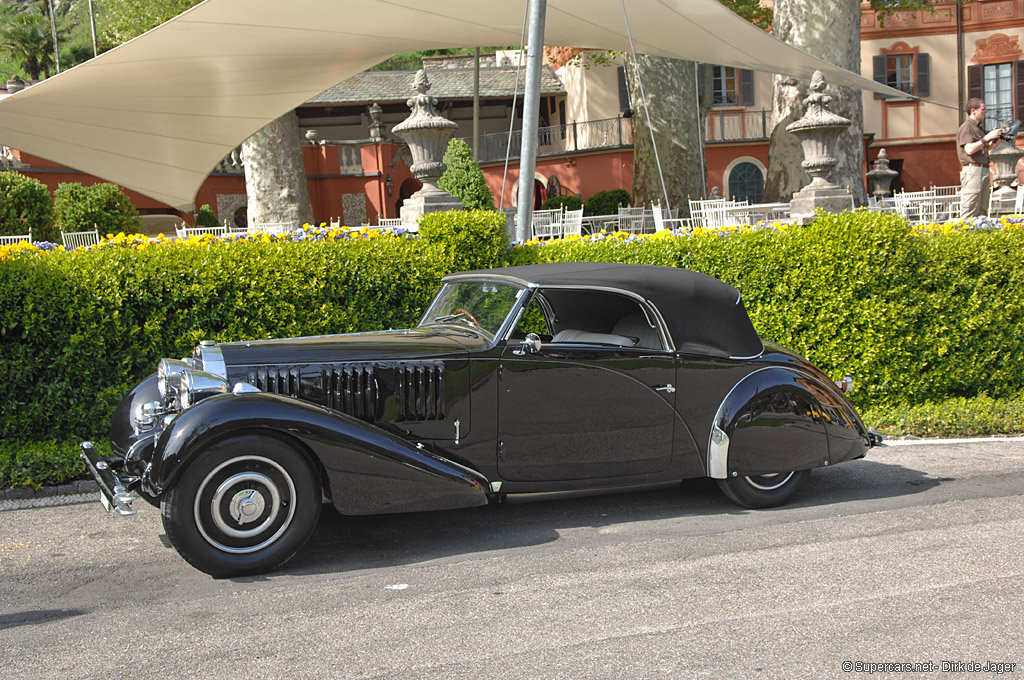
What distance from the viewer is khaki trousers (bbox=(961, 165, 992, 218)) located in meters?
12.1

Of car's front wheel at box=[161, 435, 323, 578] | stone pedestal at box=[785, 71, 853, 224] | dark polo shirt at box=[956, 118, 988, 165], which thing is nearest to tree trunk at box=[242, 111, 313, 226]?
stone pedestal at box=[785, 71, 853, 224]

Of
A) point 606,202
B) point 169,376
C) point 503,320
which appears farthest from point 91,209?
point 503,320

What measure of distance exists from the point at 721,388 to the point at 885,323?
3.00 m

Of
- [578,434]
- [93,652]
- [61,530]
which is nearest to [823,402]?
[578,434]

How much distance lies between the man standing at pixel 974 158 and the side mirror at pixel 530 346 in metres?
9.65

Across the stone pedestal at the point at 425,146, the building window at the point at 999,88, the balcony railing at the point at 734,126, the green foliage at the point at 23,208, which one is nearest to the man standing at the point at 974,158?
the stone pedestal at the point at 425,146

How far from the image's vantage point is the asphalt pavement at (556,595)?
3.15 m

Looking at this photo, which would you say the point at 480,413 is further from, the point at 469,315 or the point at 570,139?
the point at 570,139

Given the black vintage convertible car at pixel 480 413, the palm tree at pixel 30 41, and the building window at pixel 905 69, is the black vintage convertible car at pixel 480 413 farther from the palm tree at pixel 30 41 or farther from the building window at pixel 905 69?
the palm tree at pixel 30 41

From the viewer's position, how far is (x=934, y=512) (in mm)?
5031

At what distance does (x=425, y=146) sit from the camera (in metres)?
10.6

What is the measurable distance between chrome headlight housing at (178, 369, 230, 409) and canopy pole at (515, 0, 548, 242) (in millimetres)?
4599

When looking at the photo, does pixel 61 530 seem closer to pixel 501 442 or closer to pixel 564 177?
pixel 501 442

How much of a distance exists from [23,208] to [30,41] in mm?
29719
